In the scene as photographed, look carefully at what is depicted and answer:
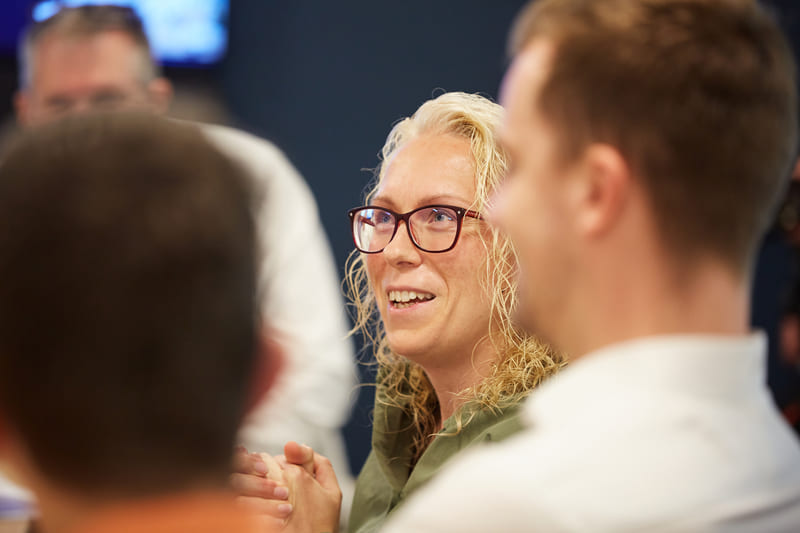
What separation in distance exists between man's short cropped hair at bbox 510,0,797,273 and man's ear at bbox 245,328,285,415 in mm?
333

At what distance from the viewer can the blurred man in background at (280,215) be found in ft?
7.25

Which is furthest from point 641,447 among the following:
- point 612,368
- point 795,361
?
point 795,361

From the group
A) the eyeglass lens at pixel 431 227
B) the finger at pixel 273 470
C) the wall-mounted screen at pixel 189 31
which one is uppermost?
the wall-mounted screen at pixel 189 31

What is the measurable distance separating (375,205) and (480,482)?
0.91 meters

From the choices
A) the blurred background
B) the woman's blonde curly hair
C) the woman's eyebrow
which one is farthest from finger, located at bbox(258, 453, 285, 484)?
the blurred background

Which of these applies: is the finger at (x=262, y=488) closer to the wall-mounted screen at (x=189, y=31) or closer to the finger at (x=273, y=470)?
the finger at (x=273, y=470)

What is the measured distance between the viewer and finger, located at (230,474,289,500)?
1.37 meters

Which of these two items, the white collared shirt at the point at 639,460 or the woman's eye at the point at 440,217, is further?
the woman's eye at the point at 440,217

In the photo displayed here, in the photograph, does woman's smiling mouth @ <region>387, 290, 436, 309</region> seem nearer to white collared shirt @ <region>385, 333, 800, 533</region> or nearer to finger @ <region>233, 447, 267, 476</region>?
finger @ <region>233, 447, 267, 476</region>

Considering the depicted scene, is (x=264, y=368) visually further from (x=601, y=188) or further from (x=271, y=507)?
(x=271, y=507)

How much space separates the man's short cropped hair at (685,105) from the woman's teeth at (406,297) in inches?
28.9

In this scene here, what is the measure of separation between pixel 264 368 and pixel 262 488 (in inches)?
32.1

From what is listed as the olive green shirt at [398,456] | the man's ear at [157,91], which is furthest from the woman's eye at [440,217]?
the man's ear at [157,91]

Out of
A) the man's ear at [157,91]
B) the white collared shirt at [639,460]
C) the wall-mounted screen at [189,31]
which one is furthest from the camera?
the wall-mounted screen at [189,31]
